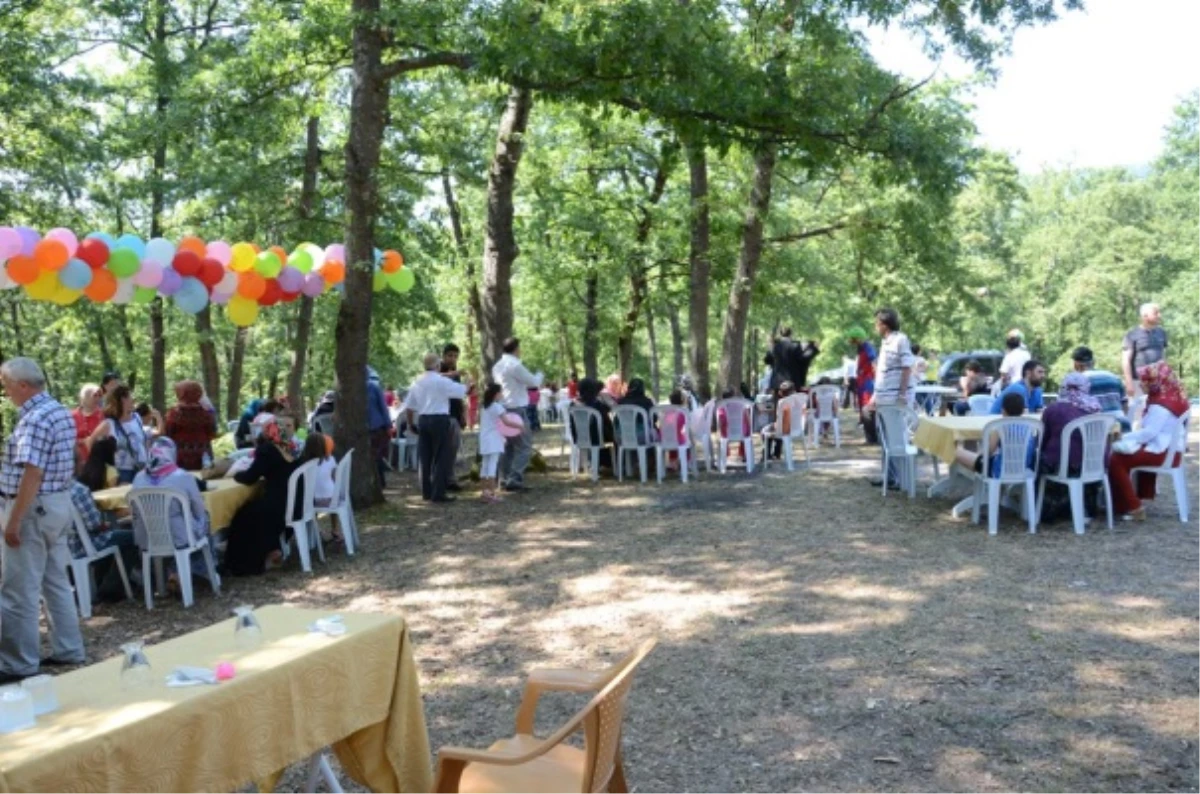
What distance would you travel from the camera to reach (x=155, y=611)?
7.45 metres

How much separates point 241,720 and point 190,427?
6.64 meters

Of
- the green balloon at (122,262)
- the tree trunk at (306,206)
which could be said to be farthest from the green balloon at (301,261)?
the tree trunk at (306,206)

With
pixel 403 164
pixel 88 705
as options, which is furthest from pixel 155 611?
pixel 403 164

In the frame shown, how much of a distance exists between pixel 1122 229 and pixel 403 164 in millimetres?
39533

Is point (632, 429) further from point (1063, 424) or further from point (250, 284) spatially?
point (1063, 424)

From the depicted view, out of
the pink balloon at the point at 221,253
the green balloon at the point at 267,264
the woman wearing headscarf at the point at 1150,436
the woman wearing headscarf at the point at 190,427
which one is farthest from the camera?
the green balloon at the point at 267,264

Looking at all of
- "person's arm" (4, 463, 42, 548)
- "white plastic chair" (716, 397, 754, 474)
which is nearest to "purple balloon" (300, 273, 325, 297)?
"white plastic chair" (716, 397, 754, 474)

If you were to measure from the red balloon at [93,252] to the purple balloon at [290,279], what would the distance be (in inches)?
77.2

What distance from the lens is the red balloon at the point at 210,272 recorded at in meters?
11.0

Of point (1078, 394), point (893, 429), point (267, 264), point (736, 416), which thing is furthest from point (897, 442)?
point (267, 264)

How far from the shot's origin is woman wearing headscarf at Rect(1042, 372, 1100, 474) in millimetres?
8453

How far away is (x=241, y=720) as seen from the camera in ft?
10.2

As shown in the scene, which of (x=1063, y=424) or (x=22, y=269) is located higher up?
(x=22, y=269)

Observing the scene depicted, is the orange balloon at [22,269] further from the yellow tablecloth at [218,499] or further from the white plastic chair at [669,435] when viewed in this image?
the white plastic chair at [669,435]
